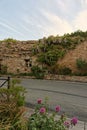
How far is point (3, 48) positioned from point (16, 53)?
144 centimetres

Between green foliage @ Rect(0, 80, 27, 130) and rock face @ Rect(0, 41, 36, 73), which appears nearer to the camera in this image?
green foliage @ Rect(0, 80, 27, 130)

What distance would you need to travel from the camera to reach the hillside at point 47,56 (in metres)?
17.4

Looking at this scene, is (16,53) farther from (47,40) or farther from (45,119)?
(45,119)

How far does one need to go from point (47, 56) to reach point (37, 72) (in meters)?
1.26

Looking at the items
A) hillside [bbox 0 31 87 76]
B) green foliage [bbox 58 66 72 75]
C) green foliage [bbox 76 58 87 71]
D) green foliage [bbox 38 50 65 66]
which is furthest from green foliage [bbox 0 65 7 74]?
green foliage [bbox 76 58 87 71]

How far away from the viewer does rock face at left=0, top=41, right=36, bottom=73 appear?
19500 millimetres

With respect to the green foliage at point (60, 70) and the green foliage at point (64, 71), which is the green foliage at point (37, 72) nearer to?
the green foliage at point (60, 70)

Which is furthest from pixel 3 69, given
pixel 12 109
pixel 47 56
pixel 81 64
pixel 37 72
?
pixel 12 109

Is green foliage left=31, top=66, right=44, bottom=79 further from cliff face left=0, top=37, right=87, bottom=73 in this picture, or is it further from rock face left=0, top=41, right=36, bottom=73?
rock face left=0, top=41, right=36, bottom=73

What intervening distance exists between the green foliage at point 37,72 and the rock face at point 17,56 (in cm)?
60

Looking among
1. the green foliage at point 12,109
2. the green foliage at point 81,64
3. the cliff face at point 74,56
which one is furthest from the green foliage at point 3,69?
the green foliage at point 12,109

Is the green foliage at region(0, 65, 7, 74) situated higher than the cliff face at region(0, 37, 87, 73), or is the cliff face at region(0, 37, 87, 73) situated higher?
the cliff face at region(0, 37, 87, 73)

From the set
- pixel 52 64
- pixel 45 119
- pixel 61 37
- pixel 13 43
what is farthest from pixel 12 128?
pixel 13 43

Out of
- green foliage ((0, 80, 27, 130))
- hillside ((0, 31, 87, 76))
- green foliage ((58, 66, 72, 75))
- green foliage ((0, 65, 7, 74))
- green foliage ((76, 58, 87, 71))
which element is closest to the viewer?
green foliage ((0, 80, 27, 130))
